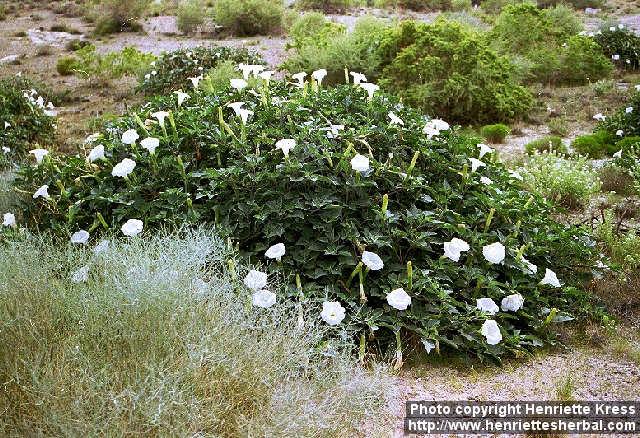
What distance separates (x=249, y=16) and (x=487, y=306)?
412 inches

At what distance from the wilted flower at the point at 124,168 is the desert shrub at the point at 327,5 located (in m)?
→ 12.7

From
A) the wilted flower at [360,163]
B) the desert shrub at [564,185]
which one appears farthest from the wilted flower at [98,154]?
the desert shrub at [564,185]

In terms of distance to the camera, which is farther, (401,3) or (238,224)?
(401,3)

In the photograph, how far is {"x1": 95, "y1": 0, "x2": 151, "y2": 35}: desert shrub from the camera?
12.7 m

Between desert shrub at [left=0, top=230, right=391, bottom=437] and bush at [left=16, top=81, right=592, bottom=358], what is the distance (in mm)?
325

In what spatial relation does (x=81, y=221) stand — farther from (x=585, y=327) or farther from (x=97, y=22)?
(x=97, y=22)

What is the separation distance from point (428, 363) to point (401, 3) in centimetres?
1415

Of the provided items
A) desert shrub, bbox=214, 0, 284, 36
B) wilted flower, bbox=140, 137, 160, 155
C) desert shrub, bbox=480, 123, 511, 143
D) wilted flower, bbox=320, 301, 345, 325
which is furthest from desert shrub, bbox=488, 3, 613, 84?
wilted flower, bbox=320, 301, 345, 325

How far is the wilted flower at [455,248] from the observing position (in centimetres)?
281

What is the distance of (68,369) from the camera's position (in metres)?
1.93

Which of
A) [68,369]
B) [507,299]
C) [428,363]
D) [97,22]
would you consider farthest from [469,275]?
[97,22]

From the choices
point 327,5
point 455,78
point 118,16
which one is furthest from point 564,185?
point 327,5

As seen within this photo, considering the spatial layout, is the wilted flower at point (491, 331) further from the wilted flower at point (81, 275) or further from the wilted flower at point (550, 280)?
the wilted flower at point (81, 275)

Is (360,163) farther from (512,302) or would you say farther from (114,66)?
(114,66)
